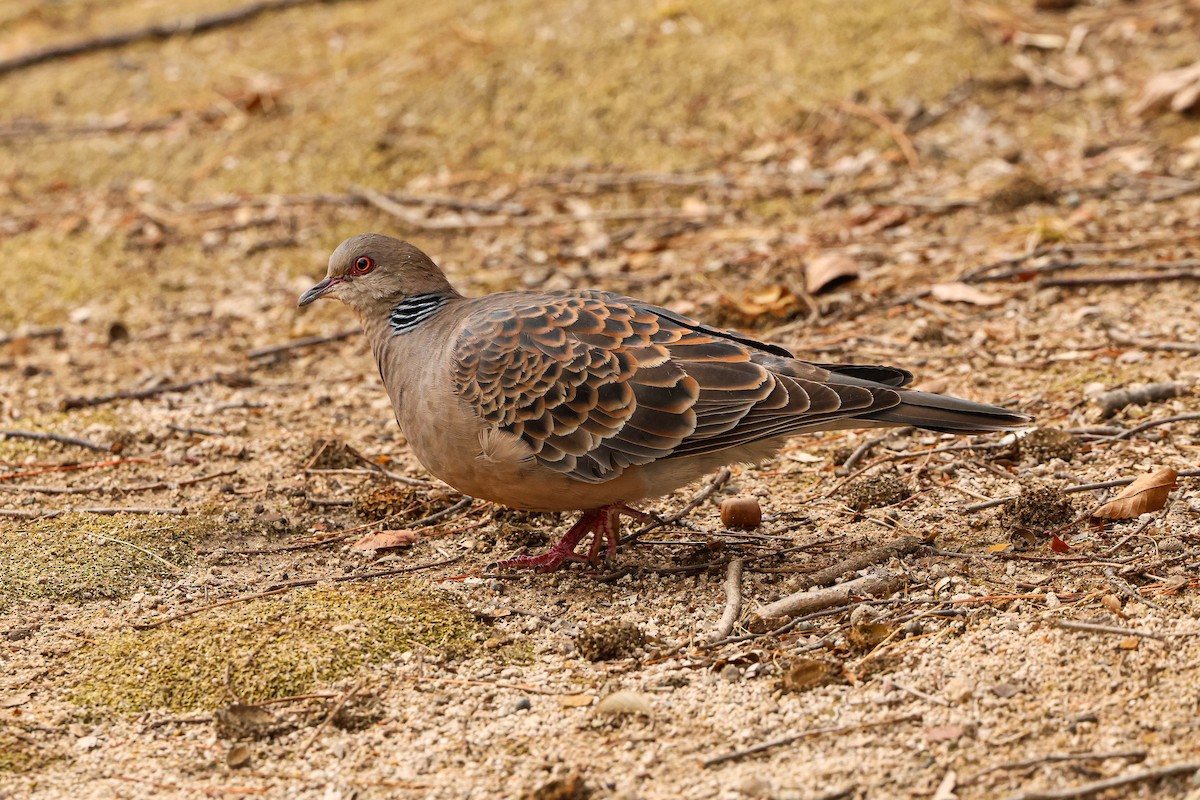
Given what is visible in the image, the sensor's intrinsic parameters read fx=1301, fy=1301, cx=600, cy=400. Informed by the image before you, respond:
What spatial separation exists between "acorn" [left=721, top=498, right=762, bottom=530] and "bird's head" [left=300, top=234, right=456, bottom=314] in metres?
1.31

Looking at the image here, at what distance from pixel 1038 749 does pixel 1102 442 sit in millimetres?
1915

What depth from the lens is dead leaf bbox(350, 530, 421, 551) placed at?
4363 mm

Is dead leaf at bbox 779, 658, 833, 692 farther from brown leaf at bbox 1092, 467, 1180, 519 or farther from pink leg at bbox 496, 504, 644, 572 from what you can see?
brown leaf at bbox 1092, 467, 1180, 519

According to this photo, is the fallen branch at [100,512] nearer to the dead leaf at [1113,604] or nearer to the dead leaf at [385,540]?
the dead leaf at [385,540]

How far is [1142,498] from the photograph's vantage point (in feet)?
12.9

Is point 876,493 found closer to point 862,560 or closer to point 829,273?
point 862,560

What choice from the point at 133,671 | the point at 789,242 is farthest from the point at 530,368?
the point at 789,242

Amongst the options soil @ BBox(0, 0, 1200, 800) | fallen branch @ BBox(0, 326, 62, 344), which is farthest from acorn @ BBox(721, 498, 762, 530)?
fallen branch @ BBox(0, 326, 62, 344)

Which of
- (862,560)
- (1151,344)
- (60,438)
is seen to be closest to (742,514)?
(862,560)

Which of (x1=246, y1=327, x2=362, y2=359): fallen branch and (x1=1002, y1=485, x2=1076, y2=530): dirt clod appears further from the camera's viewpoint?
(x1=246, y1=327, x2=362, y2=359): fallen branch

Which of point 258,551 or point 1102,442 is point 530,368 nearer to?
point 258,551

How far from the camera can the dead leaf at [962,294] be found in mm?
5793

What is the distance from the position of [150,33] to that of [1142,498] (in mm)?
8985

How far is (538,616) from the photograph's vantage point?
3.87 metres
